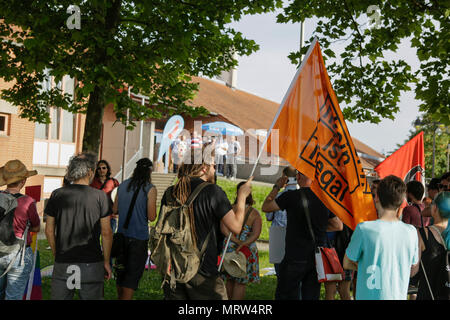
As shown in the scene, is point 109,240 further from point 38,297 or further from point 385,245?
point 385,245

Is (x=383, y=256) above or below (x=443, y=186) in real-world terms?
below

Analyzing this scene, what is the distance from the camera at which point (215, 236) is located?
157 inches

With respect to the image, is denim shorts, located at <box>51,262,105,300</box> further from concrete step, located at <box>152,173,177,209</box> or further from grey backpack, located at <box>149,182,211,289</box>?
concrete step, located at <box>152,173,177,209</box>

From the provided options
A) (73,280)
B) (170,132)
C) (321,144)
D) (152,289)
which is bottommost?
(152,289)

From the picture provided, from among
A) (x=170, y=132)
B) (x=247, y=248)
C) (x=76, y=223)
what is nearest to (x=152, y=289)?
(x=247, y=248)

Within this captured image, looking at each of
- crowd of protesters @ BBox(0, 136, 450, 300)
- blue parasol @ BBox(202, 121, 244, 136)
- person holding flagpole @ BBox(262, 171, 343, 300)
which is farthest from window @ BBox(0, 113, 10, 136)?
person holding flagpole @ BBox(262, 171, 343, 300)

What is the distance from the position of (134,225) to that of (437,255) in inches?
125

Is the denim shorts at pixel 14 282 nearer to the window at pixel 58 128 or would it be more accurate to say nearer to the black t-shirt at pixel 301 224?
the black t-shirt at pixel 301 224

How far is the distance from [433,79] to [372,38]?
6.10 ft

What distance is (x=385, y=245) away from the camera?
3473 mm

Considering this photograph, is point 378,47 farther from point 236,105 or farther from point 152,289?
point 236,105

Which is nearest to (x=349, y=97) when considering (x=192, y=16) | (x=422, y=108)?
(x=422, y=108)

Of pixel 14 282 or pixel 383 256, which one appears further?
pixel 14 282

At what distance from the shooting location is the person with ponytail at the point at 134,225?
5.53 meters
